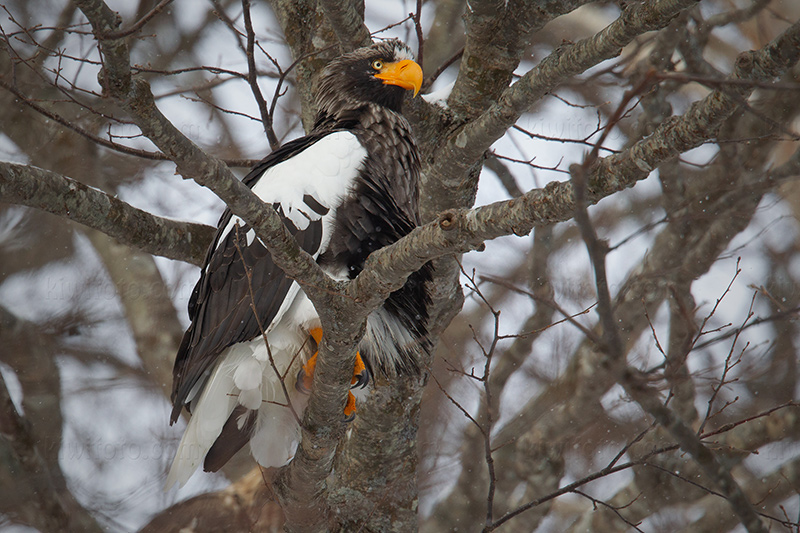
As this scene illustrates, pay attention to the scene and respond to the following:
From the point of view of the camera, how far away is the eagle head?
13.1 feet

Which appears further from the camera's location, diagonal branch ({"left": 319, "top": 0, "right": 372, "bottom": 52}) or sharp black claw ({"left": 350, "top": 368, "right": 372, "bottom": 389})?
diagonal branch ({"left": 319, "top": 0, "right": 372, "bottom": 52})

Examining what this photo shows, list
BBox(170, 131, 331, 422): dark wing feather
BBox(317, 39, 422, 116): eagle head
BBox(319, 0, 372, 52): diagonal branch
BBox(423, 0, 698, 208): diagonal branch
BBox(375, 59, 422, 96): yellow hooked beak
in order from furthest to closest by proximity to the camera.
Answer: BBox(317, 39, 422, 116): eagle head < BBox(375, 59, 422, 96): yellow hooked beak < BBox(319, 0, 372, 52): diagonal branch < BBox(170, 131, 331, 422): dark wing feather < BBox(423, 0, 698, 208): diagonal branch

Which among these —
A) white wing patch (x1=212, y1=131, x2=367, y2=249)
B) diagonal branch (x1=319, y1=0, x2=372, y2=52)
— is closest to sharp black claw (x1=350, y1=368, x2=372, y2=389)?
white wing patch (x1=212, y1=131, x2=367, y2=249)

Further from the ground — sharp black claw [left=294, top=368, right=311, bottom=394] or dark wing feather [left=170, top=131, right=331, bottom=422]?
dark wing feather [left=170, top=131, right=331, bottom=422]

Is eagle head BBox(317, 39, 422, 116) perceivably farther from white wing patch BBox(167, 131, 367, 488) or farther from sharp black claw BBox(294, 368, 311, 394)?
sharp black claw BBox(294, 368, 311, 394)

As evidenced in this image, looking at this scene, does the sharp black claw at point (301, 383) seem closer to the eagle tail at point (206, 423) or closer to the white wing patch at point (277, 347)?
the white wing patch at point (277, 347)

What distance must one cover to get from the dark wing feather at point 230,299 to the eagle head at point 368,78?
122 centimetres

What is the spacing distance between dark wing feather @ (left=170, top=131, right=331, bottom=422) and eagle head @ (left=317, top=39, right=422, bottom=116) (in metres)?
1.22

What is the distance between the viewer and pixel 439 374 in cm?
644

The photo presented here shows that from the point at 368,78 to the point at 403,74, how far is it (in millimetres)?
257

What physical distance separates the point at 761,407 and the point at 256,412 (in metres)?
4.72

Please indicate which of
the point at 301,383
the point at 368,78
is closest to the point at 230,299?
the point at 301,383

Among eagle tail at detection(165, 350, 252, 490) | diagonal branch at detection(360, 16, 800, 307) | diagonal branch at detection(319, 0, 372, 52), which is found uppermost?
diagonal branch at detection(319, 0, 372, 52)

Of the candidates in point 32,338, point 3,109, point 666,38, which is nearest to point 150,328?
point 32,338
